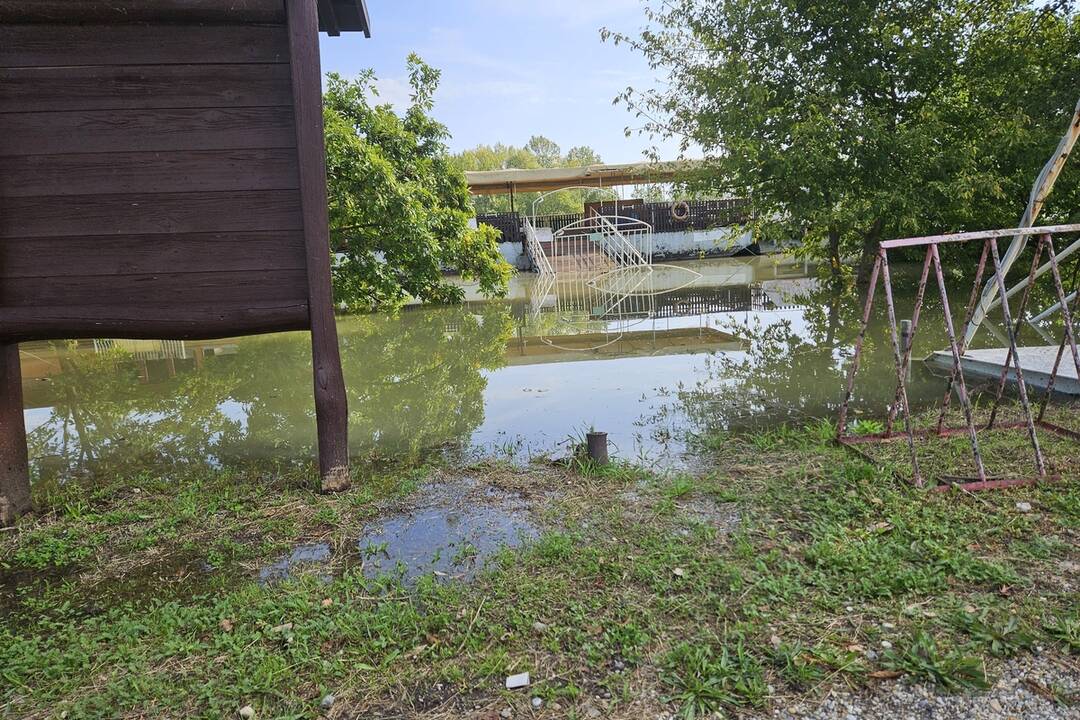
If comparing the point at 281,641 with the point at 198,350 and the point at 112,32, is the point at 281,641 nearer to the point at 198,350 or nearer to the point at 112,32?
the point at 112,32

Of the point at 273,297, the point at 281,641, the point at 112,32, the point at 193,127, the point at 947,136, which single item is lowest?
the point at 281,641

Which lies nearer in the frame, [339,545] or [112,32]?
[339,545]

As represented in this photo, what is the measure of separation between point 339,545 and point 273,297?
1.49 m

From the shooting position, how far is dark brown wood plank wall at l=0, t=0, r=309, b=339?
368cm

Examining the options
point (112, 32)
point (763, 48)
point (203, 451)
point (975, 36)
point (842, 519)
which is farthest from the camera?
point (763, 48)

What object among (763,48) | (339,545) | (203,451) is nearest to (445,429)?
(203,451)

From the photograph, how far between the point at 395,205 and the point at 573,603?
9.10m

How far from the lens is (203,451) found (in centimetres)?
543

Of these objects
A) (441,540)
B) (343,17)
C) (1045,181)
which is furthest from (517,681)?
(1045,181)

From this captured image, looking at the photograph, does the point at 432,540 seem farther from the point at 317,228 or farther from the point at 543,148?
the point at 543,148

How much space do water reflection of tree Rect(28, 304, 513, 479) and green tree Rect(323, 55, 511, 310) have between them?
56.8 inches

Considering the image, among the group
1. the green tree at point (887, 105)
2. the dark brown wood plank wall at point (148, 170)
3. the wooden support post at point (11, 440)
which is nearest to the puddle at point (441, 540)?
the dark brown wood plank wall at point (148, 170)

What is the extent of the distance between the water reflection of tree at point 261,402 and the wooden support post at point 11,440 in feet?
3.95

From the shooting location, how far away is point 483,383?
748cm
